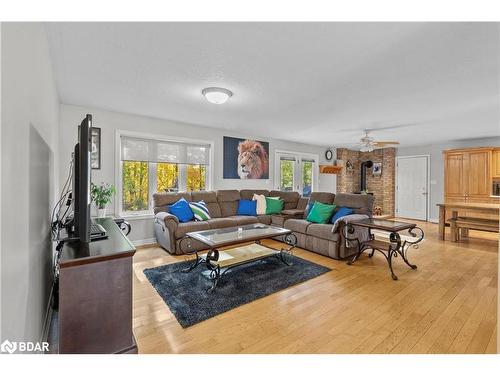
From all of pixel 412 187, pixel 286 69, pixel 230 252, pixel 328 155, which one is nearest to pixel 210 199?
pixel 230 252

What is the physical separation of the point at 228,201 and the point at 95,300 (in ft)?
12.2

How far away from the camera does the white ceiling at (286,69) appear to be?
5.93 feet

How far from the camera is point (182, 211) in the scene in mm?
4121

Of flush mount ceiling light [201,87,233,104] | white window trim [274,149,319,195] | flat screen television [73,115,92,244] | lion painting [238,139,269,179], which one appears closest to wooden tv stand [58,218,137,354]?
Answer: flat screen television [73,115,92,244]

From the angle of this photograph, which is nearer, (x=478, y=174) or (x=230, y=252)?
(x=230, y=252)

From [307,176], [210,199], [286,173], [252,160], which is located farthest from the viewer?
[307,176]

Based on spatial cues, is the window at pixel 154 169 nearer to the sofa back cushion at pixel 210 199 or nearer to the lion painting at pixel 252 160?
the sofa back cushion at pixel 210 199

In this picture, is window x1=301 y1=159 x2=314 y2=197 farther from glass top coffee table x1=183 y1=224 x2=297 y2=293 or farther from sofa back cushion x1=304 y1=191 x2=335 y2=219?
glass top coffee table x1=183 y1=224 x2=297 y2=293

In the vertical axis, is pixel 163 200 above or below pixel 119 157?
below

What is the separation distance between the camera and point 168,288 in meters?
2.58

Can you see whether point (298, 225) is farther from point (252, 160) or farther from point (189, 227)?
point (252, 160)

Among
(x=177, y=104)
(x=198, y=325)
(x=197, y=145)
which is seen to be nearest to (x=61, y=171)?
(x=177, y=104)

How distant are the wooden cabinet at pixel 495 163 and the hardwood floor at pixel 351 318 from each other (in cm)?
364
